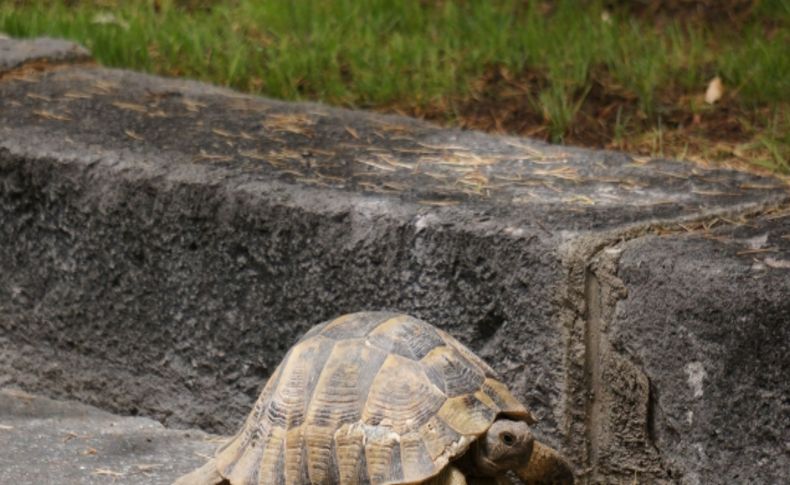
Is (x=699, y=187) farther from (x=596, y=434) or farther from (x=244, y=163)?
(x=244, y=163)

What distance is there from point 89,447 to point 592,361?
150 cm

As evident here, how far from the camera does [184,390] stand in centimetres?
418

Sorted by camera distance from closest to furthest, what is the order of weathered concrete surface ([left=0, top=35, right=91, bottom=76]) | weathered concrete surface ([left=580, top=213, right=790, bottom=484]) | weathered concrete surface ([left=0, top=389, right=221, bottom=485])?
weathered concrete surface ([left=580, top=213, right=790, bottom=484]) < weathered concrete surface ([left=0, top=389, right=221, bottom=485]) < weathered concrete surface ([left=0, top=35, right=91, bottom=76])

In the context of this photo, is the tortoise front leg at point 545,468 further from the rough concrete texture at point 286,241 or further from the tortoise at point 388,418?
the rough concrete texture at point 286,241

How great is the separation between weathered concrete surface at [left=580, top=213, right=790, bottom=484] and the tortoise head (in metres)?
0.22

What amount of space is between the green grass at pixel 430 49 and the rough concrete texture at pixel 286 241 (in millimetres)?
614

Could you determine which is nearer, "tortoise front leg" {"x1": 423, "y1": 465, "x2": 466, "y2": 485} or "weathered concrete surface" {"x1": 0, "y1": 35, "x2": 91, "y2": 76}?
"tortoise front leg" {"x1": 423, "y1": 465, "x2": 466, "y2": 485}

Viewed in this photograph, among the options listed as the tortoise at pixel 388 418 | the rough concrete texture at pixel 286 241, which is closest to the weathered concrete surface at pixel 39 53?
the rough concrete texture at pixel 286 241

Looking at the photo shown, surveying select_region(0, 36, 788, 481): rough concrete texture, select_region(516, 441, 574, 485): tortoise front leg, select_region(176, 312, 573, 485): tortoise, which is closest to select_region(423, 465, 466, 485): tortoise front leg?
select_region(176, 312, 573, 485): tortoise

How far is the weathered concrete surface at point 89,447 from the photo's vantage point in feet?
12.6

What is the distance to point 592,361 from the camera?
11.1 feet

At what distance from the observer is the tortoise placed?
10.3ft

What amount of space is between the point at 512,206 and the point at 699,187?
56cm

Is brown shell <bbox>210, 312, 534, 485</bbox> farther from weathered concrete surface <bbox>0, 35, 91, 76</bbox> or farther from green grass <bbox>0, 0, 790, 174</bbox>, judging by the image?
weathered concrete surface <bbox>0, 35, 91, 76</bbox>
